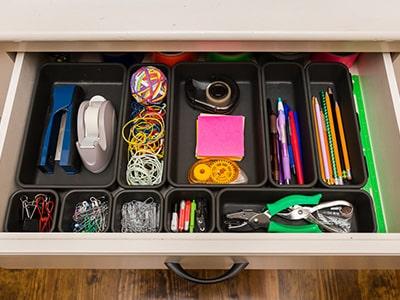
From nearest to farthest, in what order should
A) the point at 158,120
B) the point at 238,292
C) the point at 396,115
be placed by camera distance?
the point at 396,115, the point at 158,120, the point at 238,292

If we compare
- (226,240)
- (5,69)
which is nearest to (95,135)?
(5,69)

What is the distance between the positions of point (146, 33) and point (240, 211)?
359 millimetres

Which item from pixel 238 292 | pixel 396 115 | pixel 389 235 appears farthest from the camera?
pixel 238 292

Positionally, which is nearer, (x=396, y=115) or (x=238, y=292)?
(x=396, y=115)

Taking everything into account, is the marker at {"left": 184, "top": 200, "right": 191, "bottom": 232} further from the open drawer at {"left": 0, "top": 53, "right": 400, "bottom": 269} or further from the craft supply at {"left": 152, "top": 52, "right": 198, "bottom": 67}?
the craft supply at {"left": 152, "top": 52, "right": 198, "bottom": 67}

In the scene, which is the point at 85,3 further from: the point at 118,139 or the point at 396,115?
the point at 396,115

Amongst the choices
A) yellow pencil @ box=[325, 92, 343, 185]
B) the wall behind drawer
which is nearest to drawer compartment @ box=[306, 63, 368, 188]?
yellow pencil @ box=[325, 92, 343, 185]

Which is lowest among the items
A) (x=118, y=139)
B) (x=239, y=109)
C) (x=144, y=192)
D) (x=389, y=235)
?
(x=389, y=235)

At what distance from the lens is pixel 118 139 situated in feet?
2.37

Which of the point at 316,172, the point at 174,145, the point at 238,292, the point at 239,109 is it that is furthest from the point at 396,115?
the point at 238,292

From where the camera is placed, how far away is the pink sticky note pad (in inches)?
29.6

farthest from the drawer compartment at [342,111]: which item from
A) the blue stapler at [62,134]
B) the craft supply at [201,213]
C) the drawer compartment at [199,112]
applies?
the blue stapler at [62,134]

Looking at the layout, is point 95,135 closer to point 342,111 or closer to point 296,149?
point 296,149

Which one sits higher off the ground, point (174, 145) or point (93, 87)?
point (93, 87)
